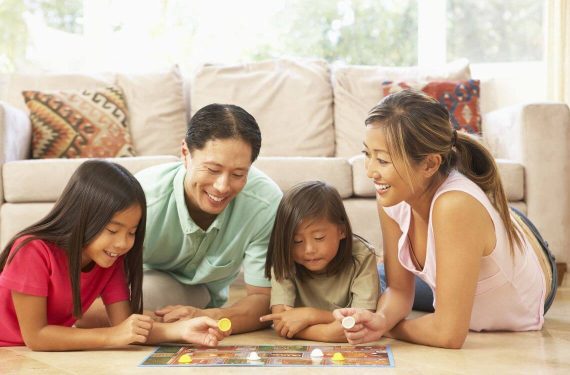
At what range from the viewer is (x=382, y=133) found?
6.46 ft

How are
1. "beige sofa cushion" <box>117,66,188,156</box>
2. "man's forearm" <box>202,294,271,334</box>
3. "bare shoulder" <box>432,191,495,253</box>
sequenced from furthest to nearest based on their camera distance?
"beige sofa cushion" <box>117,66,188,156</box>
"man's forearm" <box>202,294,271,334</box>
"bare shoulder" <box>432,191,495,253</box>

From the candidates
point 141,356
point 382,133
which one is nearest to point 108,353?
point 141,356

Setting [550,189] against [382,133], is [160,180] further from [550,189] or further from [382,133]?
[550,189]

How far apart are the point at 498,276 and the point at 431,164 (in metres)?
0.36

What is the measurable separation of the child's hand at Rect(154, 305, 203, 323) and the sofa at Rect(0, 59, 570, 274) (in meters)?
1.20

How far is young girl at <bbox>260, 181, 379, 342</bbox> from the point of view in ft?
7.17

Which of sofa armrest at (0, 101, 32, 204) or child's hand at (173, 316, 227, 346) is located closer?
child's hand at (173, 316, 227, 346)

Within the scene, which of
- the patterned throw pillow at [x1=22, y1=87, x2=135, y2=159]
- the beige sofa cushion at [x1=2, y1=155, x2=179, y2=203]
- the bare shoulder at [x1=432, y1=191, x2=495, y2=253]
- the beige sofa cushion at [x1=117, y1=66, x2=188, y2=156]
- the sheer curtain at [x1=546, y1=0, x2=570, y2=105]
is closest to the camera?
the bare shoulder at [x1=432, y1=191, x2=495, y2=253]

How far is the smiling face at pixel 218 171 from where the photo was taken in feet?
6.84

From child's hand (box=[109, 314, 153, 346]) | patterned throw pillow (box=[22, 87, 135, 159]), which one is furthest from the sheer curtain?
child's hand (box=[109, 314, 153, 346])

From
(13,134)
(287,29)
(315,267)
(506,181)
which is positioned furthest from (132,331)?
(287,29)

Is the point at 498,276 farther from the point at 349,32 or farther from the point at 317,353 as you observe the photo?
the point at 349,32

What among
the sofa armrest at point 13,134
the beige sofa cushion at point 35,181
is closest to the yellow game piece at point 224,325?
the beige sofa cushion at point 35,181

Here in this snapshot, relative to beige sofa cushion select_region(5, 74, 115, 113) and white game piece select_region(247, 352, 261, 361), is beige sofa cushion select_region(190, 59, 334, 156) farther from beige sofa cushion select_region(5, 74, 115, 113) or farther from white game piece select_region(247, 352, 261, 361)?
white game piece select_region(247, 352, 261, 361)
